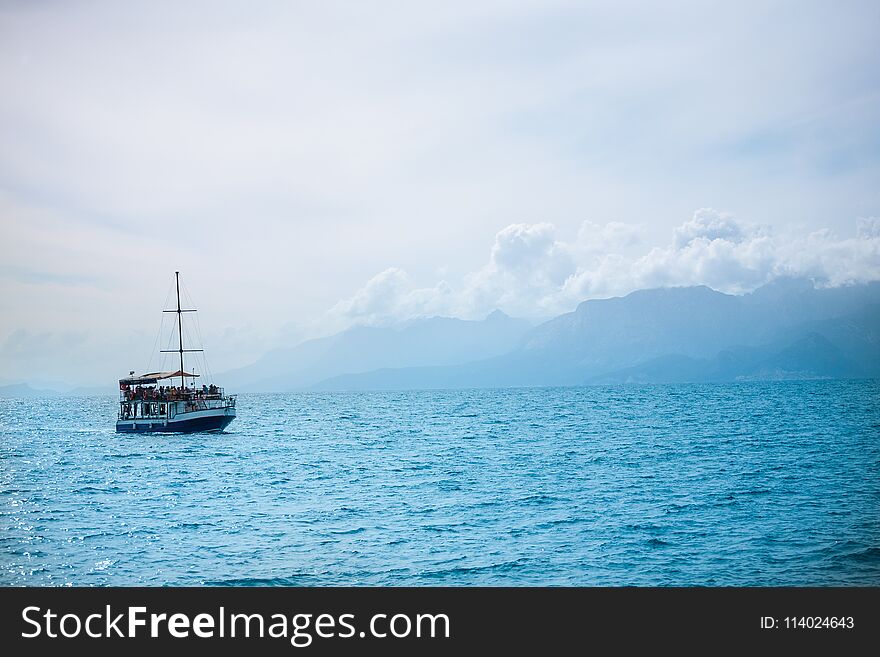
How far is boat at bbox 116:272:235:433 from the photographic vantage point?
60.6 m

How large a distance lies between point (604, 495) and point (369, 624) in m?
20.3

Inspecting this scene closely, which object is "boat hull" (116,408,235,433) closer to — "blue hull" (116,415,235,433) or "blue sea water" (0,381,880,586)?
"blue hull" (116,415,235,433)

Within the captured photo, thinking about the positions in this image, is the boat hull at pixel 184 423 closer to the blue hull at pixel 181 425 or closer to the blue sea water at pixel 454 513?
the blue hull at pixel 181 425

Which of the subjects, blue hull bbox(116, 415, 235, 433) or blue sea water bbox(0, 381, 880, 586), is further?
blue hull bbox(116, 415, 235, 433)

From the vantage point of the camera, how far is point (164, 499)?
28.3 meters

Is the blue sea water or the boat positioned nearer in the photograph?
the blue sea water

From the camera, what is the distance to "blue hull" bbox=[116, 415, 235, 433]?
60375mm

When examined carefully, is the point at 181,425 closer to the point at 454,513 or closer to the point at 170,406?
the point at 170,406

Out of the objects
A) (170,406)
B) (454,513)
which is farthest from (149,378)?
(454,513)

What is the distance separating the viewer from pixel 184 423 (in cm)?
6031

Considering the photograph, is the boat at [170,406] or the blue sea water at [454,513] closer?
the blue sea water at [454,513]

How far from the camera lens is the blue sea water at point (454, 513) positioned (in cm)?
1636

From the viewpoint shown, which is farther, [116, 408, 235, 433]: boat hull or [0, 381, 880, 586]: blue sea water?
[116, 408, 235, 433]: boat hull

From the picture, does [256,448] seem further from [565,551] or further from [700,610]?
[700,610]
